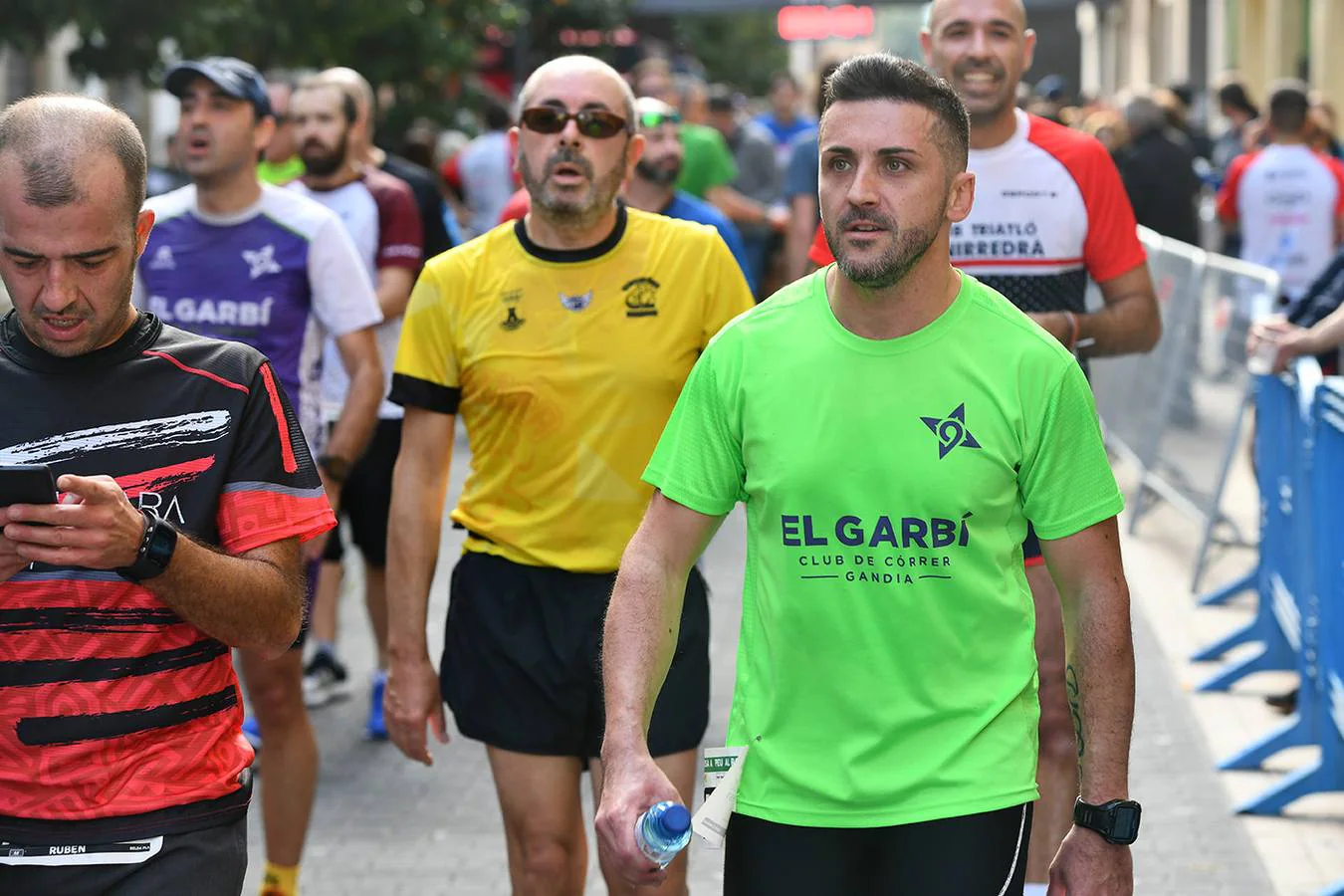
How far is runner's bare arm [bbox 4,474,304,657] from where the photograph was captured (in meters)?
3.05

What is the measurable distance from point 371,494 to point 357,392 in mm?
1672

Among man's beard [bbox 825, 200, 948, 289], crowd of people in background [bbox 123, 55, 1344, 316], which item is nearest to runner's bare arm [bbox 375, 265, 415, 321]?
crowd of people in background [bbox 123, 55, 1344, 316]

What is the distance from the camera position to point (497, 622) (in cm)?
492

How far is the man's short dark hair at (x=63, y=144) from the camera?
3332 mm

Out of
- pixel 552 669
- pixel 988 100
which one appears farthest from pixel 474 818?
pixel 988 100

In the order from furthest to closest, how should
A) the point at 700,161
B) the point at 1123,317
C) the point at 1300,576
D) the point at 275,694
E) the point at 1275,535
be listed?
the point at 700,161 → the point at 1275,535 → the point at 1300,576 → the point at 275,694 → the point at 1123,317

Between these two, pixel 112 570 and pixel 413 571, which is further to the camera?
pixel 413 571

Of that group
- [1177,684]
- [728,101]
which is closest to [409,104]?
[728,101]

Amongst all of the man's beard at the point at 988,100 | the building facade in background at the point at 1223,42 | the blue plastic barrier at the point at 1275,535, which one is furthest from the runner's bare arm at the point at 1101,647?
the building facade in background at the point at 1223,42

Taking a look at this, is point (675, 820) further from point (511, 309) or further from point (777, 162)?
point (777, 162)

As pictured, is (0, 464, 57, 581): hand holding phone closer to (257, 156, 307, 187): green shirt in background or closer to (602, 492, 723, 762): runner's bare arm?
(602, 492, 723, 762): runner's bare arm

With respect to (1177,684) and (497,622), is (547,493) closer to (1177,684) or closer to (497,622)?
(497,622)

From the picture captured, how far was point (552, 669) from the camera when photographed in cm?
486

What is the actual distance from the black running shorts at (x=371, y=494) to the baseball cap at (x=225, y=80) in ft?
5.68
